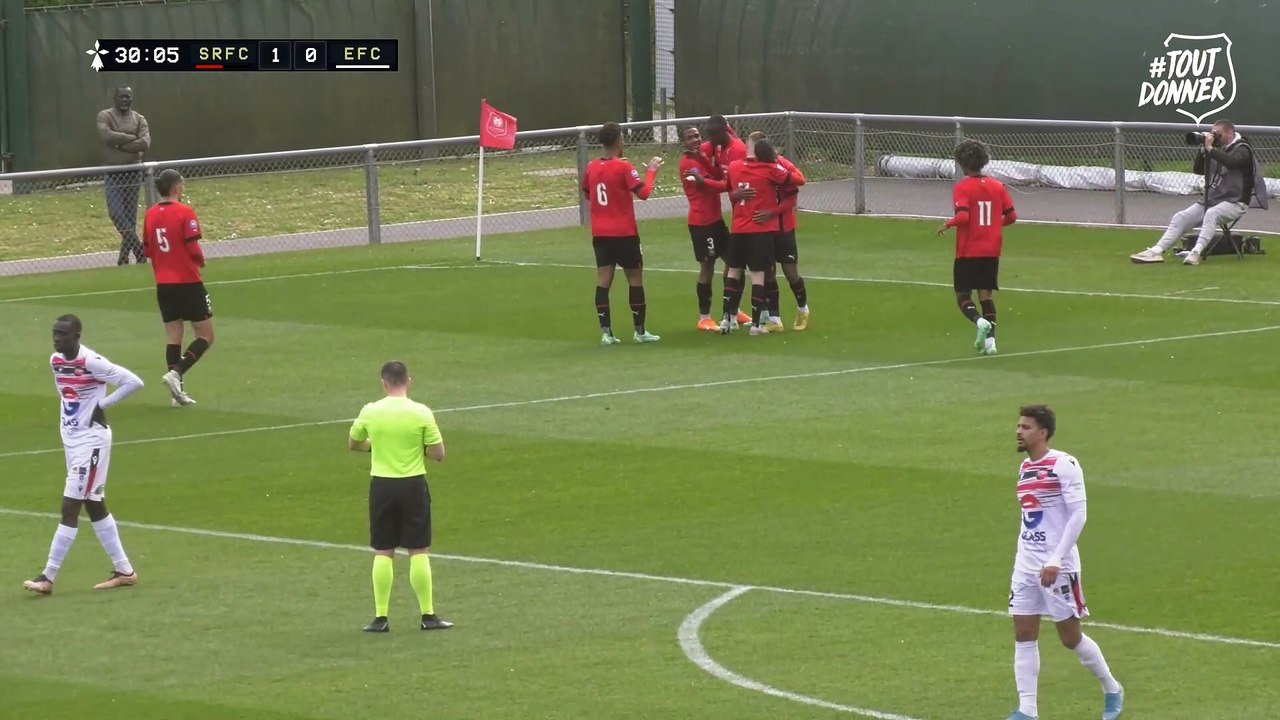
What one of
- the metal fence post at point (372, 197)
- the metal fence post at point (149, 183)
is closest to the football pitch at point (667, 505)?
the metal fence post at point (149, 183)

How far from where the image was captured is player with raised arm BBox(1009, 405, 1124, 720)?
10.5m

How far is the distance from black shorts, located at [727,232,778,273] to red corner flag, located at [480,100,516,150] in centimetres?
697

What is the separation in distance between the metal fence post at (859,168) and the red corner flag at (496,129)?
18.6 ft

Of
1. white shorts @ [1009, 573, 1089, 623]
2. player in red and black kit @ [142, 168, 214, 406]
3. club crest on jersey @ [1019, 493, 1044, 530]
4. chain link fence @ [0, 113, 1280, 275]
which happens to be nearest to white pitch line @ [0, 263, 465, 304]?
chain link fence @ [0, 113, 1280, 275]

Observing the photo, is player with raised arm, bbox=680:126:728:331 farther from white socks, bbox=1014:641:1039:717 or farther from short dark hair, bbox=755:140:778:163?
white socks, bbox=1014:641:1039:717

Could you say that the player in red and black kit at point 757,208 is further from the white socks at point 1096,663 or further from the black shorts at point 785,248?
the white socks at point 1096,663

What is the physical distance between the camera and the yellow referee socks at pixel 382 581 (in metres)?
12.6

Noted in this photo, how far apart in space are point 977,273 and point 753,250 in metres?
2.48

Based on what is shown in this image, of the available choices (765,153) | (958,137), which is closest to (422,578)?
(765,153)

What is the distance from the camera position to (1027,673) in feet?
34.4

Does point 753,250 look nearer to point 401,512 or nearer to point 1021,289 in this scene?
point 1021,289

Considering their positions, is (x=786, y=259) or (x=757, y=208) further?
(x=786, y=259)

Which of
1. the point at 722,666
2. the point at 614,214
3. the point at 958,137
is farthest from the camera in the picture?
the point at 958,137

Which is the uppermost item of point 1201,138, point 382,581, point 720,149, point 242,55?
point 242,55
